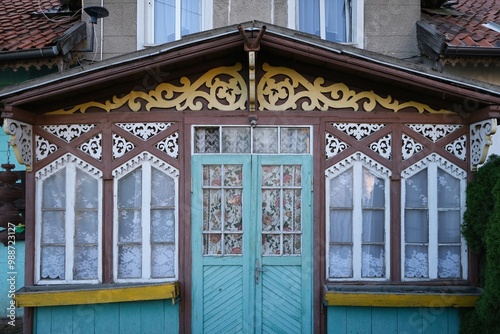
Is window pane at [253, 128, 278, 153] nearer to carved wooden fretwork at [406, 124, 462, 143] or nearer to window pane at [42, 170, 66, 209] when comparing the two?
carved wooden fretwork at [406, 124, 462, 143]

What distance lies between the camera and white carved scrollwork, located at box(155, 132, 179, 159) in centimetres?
541

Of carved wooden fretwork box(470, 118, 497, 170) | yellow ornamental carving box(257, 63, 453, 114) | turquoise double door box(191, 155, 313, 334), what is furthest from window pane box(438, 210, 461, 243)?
turquoise double door box(191, 155, 313, 334)

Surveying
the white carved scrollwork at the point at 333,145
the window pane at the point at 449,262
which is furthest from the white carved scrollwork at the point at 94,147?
the window pane at the point at 449,262

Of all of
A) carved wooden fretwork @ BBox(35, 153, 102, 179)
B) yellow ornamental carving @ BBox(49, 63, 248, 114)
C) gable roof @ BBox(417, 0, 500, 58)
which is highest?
gable roof @ BBox(417, 0, 500, 58)

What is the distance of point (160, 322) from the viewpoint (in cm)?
535

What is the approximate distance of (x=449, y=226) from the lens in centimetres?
547

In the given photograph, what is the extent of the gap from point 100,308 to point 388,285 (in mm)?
3375

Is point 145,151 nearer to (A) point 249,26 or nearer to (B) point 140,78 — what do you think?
(B) point 140,78

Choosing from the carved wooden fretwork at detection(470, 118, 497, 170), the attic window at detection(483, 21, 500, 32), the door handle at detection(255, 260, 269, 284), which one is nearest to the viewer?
the carved wooden fretwork at detection(470, 118, 497, 170)

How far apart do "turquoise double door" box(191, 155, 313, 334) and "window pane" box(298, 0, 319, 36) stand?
2294mm

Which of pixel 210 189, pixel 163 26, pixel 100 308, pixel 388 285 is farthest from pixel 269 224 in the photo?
pixel 163 26

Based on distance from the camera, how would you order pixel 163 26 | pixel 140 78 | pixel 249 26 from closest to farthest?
pixel 249 26
pixel 140 78
pixel 163 26

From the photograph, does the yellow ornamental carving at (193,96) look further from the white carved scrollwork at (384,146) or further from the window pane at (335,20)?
the window pane at (335,20)

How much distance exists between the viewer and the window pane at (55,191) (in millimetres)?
5438
